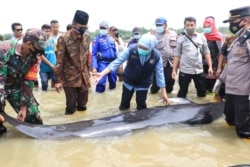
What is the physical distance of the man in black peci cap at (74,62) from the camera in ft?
19.6

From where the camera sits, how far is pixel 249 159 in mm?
4297

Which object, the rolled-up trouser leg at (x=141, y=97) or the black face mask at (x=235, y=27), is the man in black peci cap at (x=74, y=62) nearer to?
the rolled-up trouser leg at (x=141, y=97)

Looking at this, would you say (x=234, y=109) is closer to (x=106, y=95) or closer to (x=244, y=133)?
(x=244, y=133)

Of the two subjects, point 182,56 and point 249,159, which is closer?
point 249,159

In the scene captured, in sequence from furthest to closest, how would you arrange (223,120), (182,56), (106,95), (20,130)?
(106,95), (182,56), (223,120), (20,130)

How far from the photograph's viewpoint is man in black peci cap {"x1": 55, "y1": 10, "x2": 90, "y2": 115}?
5975 millimetres

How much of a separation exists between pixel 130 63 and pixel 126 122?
53.8 inches

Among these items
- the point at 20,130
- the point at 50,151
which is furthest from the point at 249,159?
the point at 20,130

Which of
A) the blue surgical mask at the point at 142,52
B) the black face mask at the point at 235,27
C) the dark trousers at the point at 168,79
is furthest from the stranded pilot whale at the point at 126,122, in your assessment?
the dark trousers at the point at 168,79

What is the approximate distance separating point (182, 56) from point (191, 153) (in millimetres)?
3600

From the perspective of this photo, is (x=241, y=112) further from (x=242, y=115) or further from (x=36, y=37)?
Answer: (x=36, y=37)

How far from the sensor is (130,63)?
613 cm

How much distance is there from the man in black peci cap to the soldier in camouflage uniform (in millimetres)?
1118

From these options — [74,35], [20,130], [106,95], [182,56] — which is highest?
[74,35]
